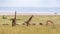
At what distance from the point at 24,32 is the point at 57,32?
8.93 feet

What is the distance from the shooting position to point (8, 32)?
63.4 ft

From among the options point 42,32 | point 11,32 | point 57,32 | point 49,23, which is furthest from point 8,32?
point 49,23

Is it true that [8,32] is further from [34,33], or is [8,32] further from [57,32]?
[57,32]

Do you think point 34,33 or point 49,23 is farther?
point 49,23

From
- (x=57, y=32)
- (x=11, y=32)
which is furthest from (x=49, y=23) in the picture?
(x=11, y=32)

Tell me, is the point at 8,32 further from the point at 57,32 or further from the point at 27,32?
the point at 57,32

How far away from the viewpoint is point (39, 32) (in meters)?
20.0

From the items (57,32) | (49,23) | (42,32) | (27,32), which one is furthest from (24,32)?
(49,23)

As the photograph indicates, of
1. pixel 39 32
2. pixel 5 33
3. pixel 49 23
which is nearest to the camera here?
pixel 5 33

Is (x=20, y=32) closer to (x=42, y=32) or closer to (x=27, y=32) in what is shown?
(x=27, y=32)

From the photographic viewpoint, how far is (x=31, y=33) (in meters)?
19.4

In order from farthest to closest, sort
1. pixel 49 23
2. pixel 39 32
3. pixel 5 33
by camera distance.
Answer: pixel 49 23 < pixel 39 32 < pixel 5 33

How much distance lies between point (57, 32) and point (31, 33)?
2335 millimetres

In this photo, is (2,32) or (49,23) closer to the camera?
(2,32)
